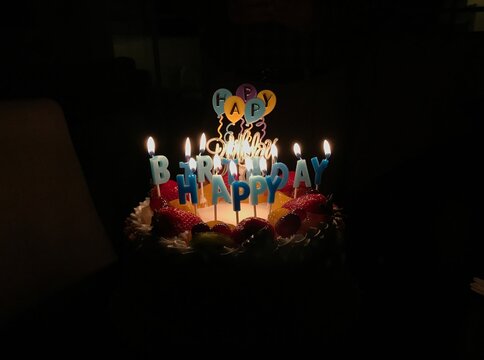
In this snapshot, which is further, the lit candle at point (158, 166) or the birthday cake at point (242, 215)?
the lit candle at point (158, 166)

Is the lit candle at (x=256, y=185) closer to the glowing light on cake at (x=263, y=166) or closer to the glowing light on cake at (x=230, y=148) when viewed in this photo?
the glowing light on cake at (x=263, y=166)

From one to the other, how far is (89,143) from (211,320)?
1.90 meters

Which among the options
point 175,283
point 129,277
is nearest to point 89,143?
point 129,277

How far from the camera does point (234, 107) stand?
184 centimetres

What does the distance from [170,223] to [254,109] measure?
2.13ft

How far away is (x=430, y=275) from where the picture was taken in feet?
7.16

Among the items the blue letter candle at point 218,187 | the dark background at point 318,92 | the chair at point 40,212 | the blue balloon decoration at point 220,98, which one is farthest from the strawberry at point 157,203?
the dark background at point 318,92

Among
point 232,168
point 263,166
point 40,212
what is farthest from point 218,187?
point 40,212

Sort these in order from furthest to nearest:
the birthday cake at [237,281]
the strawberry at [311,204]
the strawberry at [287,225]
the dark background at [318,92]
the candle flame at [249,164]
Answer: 1. the dark background at [318,92]
2. the candle flame at [249,164]
3. the strawberry at [311,204]
4. the strawberry at [287,225]
5. the birthday cake at [237,281]

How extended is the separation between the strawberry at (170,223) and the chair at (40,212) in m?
0.96

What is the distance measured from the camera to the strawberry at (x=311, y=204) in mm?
1705

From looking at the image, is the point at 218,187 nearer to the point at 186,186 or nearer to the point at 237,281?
the point at 186,186

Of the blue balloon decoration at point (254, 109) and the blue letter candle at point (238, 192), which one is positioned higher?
the blue balloon decoration at point (254, 109)

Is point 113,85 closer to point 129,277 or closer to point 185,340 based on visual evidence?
point 129,277
